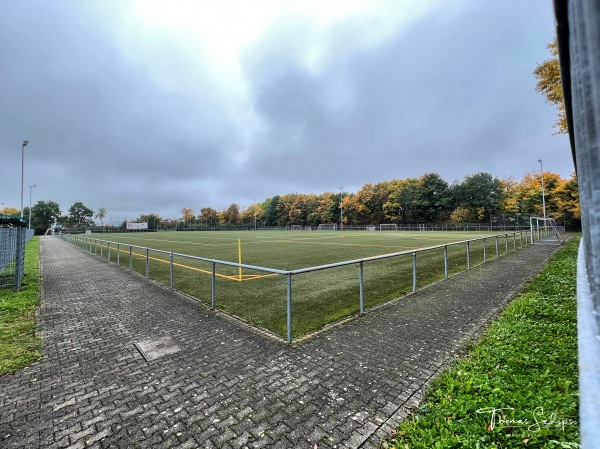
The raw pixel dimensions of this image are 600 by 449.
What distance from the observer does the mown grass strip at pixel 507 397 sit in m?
2.63

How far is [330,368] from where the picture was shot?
3992mm

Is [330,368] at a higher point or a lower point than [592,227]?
lower

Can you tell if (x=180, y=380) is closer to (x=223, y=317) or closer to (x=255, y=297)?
(x=223, y=317)

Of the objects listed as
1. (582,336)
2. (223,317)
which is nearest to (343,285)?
(223,317)

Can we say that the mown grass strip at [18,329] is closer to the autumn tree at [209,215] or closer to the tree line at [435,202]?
the tree line at [435,202]

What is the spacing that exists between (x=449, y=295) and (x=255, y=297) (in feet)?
14.4

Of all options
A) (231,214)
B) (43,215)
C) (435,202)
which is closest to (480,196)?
(435,202)

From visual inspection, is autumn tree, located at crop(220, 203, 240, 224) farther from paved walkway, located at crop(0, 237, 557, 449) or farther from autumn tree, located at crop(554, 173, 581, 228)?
paved walkway, located at crop(0, 237, 557, 449)

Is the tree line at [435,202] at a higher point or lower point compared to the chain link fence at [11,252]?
higher

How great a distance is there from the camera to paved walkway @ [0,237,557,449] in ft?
9.64

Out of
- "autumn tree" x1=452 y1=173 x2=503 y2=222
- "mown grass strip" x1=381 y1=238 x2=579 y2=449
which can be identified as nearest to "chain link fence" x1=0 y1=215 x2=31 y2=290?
"mown grass strip" x1=381 y1=238 x2=579 y2=449

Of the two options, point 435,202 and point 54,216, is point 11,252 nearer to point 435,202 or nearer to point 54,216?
point 435,202

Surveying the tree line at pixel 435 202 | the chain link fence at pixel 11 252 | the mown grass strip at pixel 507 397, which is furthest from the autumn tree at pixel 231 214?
the mown grass strip at pixel 507 397

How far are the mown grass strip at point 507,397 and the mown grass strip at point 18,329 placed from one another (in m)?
4.69
